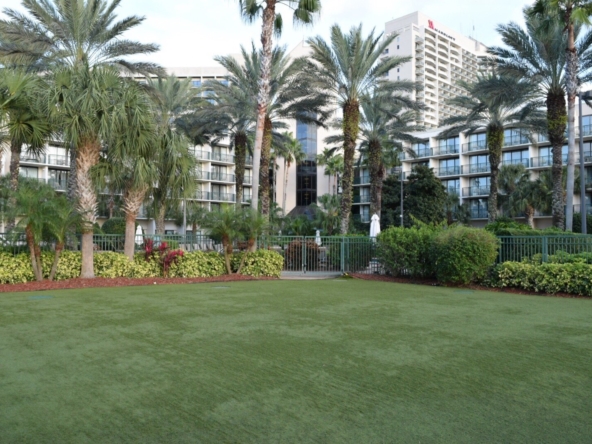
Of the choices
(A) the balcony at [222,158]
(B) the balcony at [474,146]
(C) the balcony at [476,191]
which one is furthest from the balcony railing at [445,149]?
(A) the balcony at [222,158]

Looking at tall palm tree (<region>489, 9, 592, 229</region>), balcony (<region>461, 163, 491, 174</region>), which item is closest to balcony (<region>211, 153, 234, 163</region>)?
balcony (<region>461, 163, 491, 174</region>)

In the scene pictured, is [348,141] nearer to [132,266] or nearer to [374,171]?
[374,171]

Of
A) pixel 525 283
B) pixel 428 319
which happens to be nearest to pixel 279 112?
pixel 525 283

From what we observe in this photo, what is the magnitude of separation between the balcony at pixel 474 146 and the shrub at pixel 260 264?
43.9m

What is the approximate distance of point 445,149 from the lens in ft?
195

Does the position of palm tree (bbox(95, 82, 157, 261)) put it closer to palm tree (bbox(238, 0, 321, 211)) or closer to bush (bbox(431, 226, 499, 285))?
palm tree (bbox(238, 0, 321, 211))

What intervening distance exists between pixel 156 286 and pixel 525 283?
407 inches

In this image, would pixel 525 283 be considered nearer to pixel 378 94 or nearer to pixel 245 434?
pixel 245 434

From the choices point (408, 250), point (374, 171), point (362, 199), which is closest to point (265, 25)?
point (408, 250)

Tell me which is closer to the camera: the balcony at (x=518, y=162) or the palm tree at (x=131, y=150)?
the palm tree at (x=131, y=150)

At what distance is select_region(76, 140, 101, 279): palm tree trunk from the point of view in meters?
14.8

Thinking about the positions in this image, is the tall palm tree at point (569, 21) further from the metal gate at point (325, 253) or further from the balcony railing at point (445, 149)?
the balcony railing at point (445, 149)

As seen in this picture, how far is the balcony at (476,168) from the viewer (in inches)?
2166

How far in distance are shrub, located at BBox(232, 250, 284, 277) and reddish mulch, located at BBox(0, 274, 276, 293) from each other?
48cm
